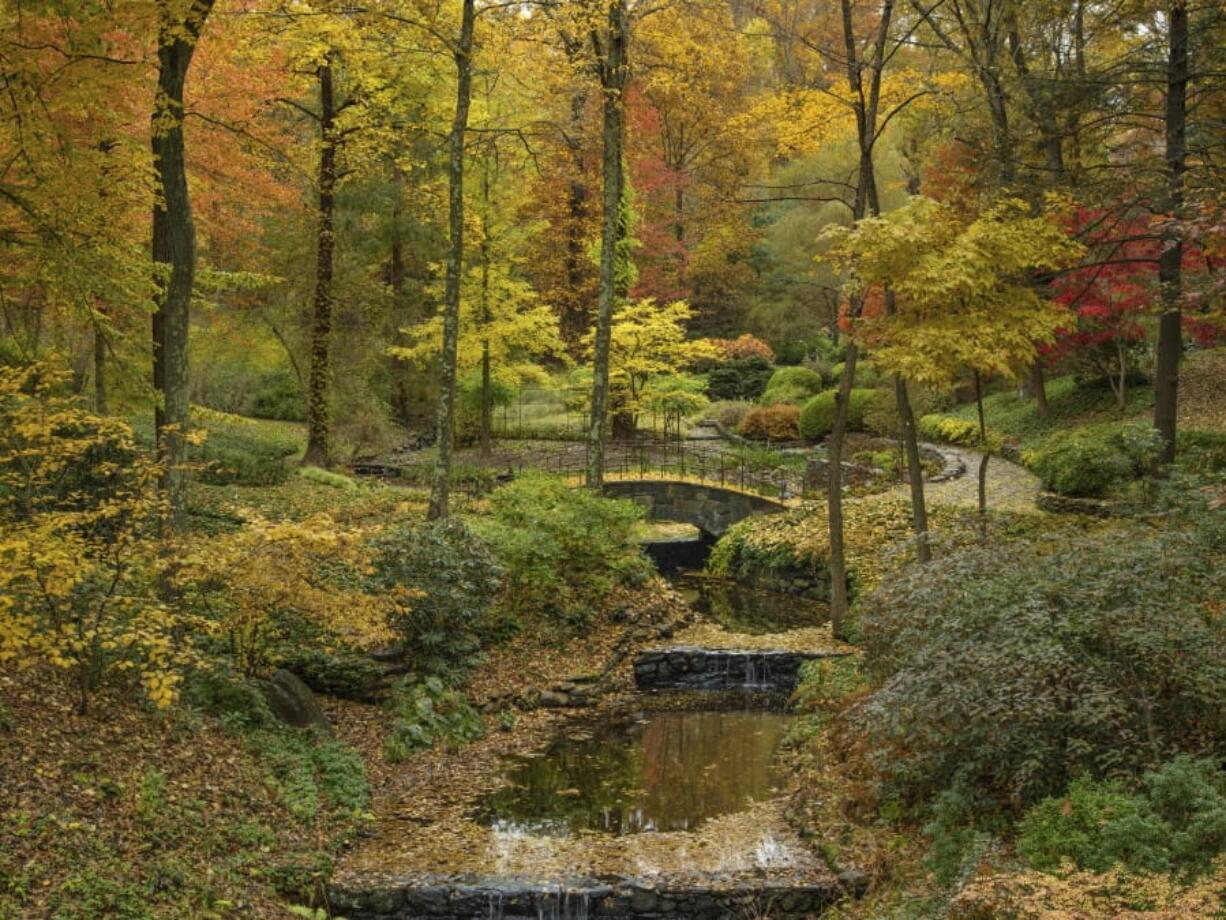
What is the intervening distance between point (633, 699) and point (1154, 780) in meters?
8.41

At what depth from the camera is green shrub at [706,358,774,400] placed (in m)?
37.4

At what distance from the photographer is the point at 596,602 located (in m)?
16.3

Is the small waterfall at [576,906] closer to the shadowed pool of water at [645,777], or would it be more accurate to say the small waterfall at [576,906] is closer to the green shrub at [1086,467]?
the shadowed pool of water at [645,777]

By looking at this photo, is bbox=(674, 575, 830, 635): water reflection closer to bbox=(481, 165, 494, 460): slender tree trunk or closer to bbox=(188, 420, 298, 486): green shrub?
bbox=(188, 420, 298, 486): green shrub

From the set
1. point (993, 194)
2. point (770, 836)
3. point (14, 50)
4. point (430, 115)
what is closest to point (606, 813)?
point (770, 836)

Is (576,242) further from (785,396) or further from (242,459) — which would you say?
(242,459)

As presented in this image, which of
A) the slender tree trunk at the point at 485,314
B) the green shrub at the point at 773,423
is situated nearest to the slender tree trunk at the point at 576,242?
the slender tree trunk at the point at 485,314

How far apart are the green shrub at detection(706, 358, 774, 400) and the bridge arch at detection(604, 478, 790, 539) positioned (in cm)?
1476

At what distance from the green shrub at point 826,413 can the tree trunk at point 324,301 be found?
14.0 metres

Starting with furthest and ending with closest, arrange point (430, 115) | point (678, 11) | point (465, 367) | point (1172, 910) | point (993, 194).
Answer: point (465, 367)
point (430, 115)
point (678, 11)
point (993, 194)
point (1172, 910)

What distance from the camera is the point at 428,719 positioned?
39.9 ft

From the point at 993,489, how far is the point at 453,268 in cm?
1214

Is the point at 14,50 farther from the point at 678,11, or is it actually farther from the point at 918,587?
the point at 678,11

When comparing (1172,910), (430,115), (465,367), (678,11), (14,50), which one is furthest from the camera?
(465,367)
